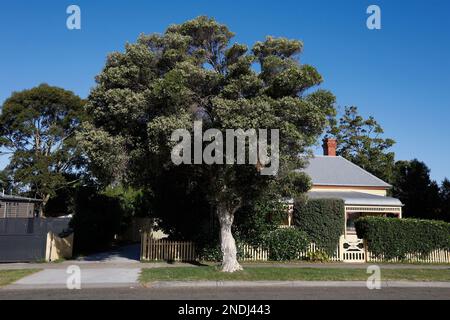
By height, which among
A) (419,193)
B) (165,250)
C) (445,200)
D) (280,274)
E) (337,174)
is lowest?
(280,274)

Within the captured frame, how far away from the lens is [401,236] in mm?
19391

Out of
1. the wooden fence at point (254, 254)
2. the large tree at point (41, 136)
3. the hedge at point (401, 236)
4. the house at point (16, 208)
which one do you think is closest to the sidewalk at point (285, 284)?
the wooden fence at point (254, 254)

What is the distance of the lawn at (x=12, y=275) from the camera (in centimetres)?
1247

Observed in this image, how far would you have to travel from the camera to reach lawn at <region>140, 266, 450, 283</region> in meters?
13.1

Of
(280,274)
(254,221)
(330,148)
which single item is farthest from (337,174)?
(280,274)

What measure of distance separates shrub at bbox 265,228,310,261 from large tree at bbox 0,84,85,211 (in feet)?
84.9

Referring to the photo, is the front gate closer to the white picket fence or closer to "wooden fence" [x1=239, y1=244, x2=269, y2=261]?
the white picket fence

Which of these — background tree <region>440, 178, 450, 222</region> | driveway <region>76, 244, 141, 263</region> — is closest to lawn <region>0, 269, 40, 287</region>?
driveway <region>76, 244, 141, 263</region>

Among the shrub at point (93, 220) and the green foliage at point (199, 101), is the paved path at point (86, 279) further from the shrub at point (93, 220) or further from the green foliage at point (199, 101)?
the shrub at point (93, 220)

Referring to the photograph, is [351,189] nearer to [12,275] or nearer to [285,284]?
[285,284]

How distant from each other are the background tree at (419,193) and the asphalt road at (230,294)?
64.0ft

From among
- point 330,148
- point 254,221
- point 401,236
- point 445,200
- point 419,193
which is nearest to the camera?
point 254,221

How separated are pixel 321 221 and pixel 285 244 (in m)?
1.93

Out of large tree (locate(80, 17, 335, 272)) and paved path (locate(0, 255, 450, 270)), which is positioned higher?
large tree (locate(80, 17, 335, 272))
